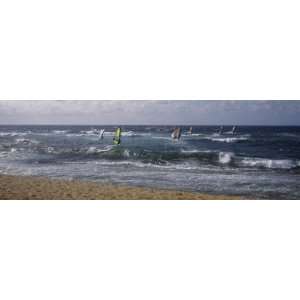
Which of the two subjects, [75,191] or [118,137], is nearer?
[75,191]

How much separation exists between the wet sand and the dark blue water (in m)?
0.08

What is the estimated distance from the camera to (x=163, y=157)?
12.8 feet

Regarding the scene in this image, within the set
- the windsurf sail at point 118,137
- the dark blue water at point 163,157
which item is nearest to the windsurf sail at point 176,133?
the dark blue water at point 163,157

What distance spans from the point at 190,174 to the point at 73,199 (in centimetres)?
121

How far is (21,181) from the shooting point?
3816mm

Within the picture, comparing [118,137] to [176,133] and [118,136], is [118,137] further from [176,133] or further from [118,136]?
[176,133]

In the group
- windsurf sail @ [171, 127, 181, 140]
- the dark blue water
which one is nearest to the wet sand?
the dark blue water

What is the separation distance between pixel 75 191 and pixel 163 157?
96cm

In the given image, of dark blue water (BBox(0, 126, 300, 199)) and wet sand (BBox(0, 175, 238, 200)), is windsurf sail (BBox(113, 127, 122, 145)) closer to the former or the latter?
dark blue water (BBox(0, 126, 300, 199))

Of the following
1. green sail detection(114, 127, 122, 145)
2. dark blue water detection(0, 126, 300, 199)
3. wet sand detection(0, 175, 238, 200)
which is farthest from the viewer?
green sail detection(114, 127, 122, 145)

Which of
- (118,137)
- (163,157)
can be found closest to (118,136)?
(118,137)

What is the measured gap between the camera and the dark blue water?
374cm
